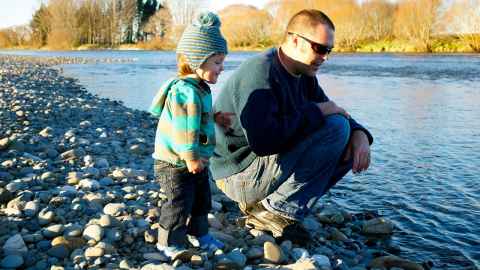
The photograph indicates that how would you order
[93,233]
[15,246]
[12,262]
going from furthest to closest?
[93,233] < [15,246] < [12,262]

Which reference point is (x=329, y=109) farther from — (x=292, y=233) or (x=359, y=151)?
(x=292, y=233)

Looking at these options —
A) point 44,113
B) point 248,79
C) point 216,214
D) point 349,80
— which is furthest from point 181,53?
point 349,80

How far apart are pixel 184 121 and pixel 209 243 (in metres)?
0.70

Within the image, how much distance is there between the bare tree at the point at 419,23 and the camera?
3549cm

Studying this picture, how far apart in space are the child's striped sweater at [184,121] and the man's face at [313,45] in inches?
25.2

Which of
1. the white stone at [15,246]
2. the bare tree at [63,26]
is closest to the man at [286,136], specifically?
the white stone at [15,246]

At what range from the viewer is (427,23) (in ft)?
117

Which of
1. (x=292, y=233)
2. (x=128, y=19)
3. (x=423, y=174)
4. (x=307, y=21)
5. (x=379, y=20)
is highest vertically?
(x=128, y=19)

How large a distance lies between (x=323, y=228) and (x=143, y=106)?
23.6 feet

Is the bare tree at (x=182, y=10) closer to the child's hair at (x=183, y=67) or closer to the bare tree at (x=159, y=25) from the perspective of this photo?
the bare tree at (x=159, y=25)

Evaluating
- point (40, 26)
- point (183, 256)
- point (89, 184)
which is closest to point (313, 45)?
point (183, 256)

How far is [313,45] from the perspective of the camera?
8.67 feet

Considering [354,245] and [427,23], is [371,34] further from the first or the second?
[354,245]

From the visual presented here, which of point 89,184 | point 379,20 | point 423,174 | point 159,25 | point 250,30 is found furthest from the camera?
point 159,25
